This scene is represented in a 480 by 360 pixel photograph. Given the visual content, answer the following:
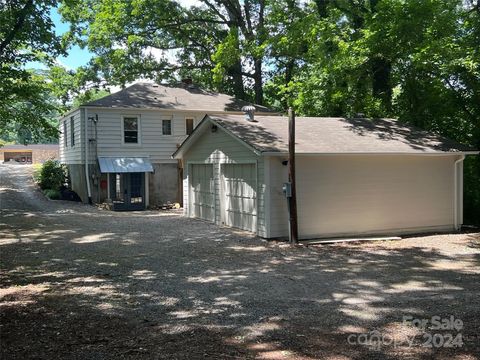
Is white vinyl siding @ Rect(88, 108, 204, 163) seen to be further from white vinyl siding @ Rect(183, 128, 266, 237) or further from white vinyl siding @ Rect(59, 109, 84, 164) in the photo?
white vinyl siding @ Rect(183, 128, 266, 237)

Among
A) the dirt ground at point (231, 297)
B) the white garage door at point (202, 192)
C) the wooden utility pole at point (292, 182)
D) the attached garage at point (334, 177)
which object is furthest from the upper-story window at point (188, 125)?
the wooden utility pole at point (292, 182)

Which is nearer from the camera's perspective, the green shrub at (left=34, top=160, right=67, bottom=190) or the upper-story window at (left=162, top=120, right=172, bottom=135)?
the upper-story window at (left=162, top=120, right=172, bottom=135)

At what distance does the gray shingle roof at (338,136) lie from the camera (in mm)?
13078

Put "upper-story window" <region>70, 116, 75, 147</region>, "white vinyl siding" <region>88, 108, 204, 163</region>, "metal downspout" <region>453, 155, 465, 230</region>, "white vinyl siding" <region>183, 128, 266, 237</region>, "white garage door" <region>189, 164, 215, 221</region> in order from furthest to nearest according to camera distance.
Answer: "upper-story window" <region>70, 116, 75, 147</region>
"white vinyl siding" <region>88, 108, 204, 163</region>
"white garage door" <region>189, 164, 215, 221</region>
"metal downspout" <region>453, 155, 465, 230</region>
"white vinyl siding" <region>183, 128, 266, 237</region>

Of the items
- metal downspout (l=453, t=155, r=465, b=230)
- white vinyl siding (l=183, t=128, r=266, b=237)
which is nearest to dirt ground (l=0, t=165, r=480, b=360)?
white vinyl siding (l=183, t=128, r=266, b=237)

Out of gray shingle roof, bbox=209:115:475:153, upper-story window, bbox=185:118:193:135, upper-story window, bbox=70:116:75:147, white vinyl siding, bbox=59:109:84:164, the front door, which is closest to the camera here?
gray shingle roof, bbox=209:115:475:153

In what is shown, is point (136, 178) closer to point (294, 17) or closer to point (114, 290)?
point (294, 17)

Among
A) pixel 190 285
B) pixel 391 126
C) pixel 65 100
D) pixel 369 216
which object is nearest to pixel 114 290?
pixel 190 285

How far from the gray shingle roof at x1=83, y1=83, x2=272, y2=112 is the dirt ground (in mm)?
10163

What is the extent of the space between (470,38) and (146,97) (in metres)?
14.6

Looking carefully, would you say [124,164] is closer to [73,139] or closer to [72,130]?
[73,139]

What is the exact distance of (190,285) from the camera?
7879mm

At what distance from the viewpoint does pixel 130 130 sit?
73.6ft

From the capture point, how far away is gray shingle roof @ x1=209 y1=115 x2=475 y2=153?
42.9 ft
